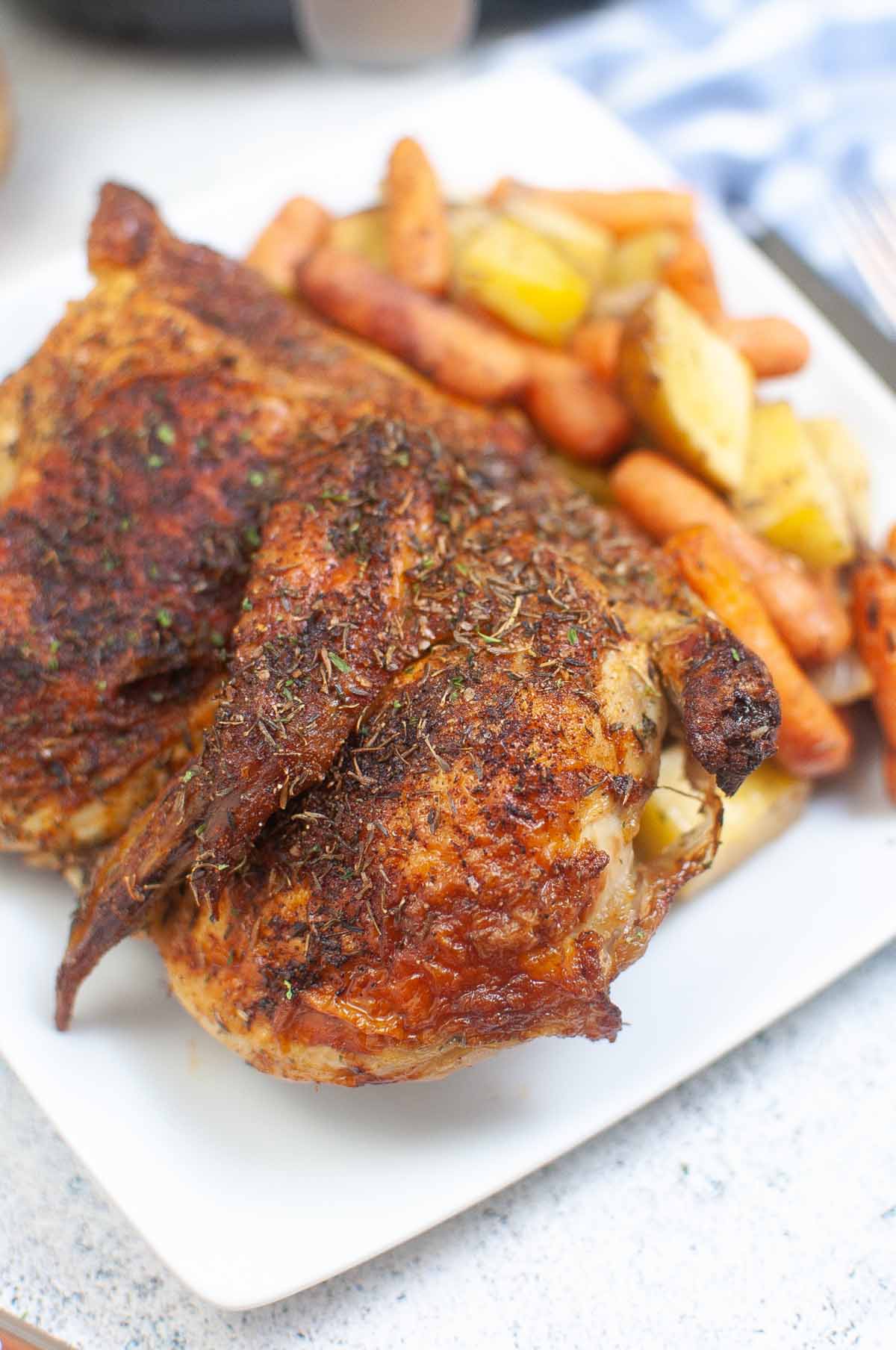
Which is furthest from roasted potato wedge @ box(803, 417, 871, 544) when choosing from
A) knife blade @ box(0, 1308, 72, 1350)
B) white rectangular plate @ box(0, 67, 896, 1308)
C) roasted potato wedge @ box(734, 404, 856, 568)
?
knife blade @ box(0, 1308, 72, 1350)

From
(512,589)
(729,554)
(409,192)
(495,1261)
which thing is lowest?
(495,1261)

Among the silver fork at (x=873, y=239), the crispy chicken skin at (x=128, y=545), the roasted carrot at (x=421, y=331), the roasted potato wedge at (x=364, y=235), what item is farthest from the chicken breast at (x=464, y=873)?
the silver fork at (x=873, y=239)

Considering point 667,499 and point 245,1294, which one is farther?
point 667,499

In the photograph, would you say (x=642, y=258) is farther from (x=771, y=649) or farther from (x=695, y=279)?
(x=771, y=649)

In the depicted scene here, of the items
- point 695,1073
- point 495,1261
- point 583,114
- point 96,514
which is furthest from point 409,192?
point 495,1261

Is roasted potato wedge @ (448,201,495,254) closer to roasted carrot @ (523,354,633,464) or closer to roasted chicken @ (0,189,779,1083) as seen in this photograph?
roasted carrot @ (523,354,633,464)

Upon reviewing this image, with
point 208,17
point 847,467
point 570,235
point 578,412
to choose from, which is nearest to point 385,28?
point 208,17

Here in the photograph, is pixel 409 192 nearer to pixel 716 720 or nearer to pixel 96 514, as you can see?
pixel 96 514

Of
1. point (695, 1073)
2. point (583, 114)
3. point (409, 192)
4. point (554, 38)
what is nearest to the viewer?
point (695, 1073)
